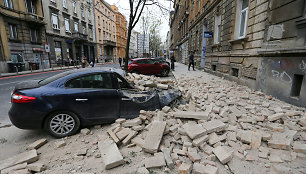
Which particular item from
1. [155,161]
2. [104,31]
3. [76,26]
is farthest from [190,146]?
[104,31]

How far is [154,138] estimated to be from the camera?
2809 millimetres

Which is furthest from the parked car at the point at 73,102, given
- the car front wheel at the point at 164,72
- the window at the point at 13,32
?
the window at the point at 13,32

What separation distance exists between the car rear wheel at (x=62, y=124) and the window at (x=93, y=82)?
2.20 ft

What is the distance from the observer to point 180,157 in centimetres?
250

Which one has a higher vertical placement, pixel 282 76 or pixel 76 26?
pixel 76 26

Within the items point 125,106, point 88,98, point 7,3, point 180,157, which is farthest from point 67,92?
point 7,3

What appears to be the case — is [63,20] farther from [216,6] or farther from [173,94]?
[173,94]

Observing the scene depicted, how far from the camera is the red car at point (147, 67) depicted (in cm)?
1141

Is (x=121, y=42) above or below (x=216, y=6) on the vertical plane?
above

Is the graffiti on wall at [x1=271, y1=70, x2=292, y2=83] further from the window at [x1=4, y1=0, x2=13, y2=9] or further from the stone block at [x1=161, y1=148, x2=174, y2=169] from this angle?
the window at [x1=4, y1=0, x2=13, y2=9]

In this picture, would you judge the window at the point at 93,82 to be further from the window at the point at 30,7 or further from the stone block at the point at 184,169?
the window at the point at 30,7

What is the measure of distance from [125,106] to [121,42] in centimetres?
6042

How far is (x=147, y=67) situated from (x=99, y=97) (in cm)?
835

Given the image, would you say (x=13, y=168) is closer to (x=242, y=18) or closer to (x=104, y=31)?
(x=242, y=18)
